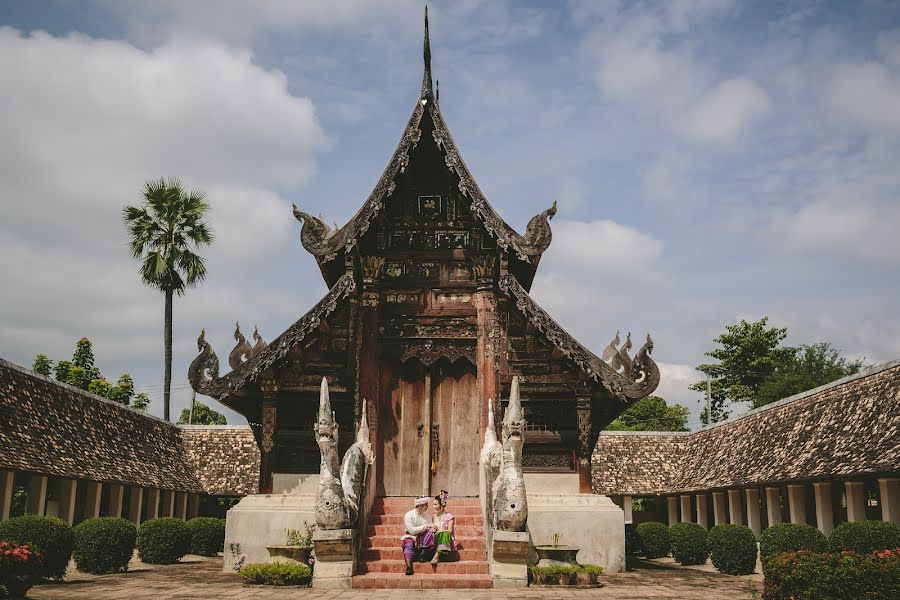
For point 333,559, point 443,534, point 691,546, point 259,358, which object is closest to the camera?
point 333,559

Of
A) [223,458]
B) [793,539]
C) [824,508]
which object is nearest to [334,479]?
[793,539]

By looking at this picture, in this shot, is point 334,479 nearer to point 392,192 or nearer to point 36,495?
point 392,192

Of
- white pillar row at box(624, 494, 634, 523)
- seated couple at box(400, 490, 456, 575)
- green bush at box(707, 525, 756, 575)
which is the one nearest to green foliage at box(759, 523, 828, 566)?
green bush at box(707, 525, 756, 575)

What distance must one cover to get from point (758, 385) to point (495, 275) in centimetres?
4078

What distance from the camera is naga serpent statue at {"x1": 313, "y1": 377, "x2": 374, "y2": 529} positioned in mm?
11680

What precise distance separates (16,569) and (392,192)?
8.38 metres

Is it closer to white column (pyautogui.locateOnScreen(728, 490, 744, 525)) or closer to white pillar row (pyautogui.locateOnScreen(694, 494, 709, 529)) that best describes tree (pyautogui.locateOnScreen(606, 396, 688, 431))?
white pillar row (pyautogui.locateOnScreen(694, 494, 709, 529))

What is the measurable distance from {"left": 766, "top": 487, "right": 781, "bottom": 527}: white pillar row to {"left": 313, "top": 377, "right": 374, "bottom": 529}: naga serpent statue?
48.8 ft

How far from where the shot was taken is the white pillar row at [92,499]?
21.9 m

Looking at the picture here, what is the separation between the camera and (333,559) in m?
11.5

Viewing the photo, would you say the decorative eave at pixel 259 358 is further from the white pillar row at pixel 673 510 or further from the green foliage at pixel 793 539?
the white pillar row at pixel 673 510

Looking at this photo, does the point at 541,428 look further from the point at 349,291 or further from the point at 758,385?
the point at 758,385

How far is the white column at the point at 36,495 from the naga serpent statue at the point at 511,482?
12.4m

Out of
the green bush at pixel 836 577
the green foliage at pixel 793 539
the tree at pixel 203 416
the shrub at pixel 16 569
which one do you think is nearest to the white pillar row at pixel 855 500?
the green foliage at pixel 793 539
